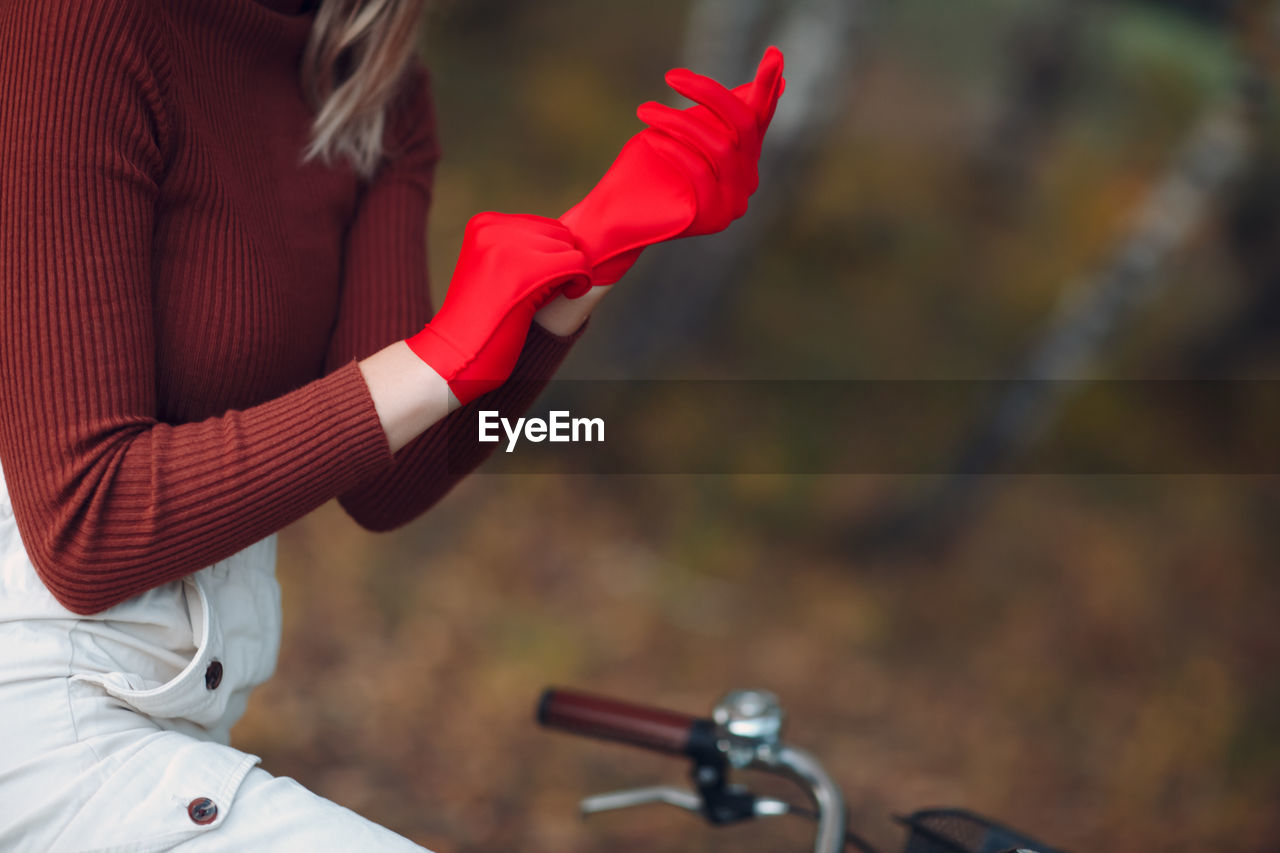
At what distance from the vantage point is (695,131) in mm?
1069

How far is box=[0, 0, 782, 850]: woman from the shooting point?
2.91 ft

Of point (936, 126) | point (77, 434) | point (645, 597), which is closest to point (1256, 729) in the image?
point (645, 597)

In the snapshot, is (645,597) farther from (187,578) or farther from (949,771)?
(187,578)

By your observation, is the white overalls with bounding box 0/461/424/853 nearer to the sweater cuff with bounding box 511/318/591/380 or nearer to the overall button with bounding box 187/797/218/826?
the overall button with bounding box 187/797/218/826

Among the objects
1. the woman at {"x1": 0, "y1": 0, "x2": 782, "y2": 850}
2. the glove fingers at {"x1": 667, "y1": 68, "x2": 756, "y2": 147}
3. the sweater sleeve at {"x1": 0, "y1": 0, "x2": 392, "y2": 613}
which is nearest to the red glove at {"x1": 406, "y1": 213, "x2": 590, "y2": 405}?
the woman at {"x1": 0, "y1": 0, "x2": 782, "y2": 850}

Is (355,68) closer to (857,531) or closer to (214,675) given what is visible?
(214,675)

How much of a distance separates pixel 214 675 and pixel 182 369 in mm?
333

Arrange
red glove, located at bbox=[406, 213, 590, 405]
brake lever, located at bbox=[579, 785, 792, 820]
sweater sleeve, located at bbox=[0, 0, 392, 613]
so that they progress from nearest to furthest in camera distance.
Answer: sweater sleeve, located at bbox=[0, 0, 392, 613], red glove, located at bbox=[406, 213, 590, 405], brake lever, located at bbox=[579, 785, 792, 820]

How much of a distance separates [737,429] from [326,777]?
8.06ft

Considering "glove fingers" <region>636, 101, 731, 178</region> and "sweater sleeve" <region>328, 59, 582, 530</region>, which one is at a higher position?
"glove fingers" <region>636, 101, 731, 178</region>

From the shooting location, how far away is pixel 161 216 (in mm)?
1028

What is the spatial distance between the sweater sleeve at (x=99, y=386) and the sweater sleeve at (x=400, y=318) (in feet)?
1.04

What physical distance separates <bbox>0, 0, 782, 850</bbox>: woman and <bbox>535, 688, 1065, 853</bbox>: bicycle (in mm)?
477

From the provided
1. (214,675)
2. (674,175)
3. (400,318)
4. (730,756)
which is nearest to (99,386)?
(214,675)
